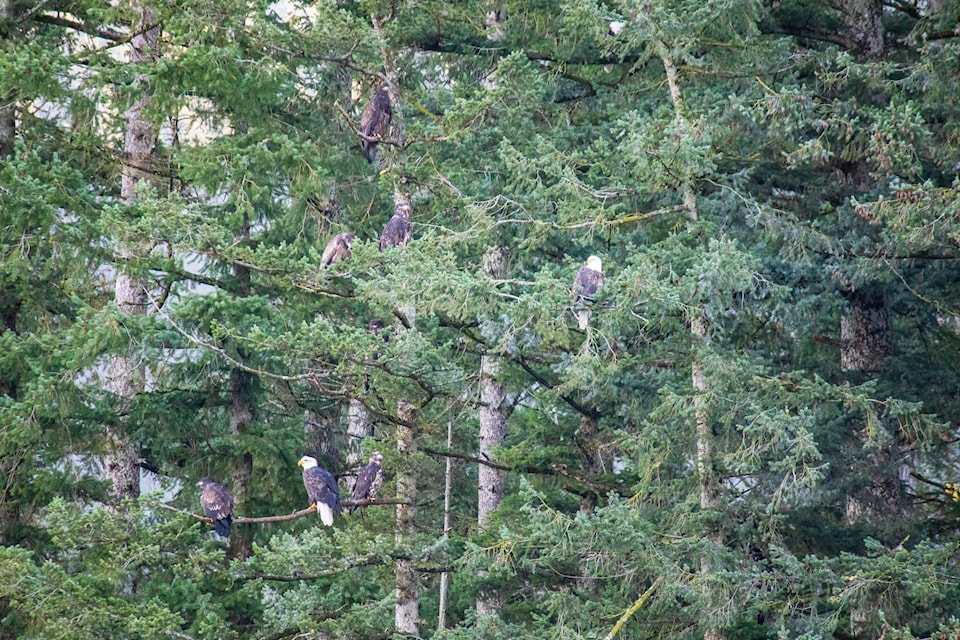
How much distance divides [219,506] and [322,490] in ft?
3.32

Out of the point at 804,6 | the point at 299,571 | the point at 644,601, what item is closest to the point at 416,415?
the point at 299,571

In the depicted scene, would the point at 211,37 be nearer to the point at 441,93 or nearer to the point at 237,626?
the point at 441,93

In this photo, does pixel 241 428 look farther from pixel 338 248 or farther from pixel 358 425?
pixel 358 425

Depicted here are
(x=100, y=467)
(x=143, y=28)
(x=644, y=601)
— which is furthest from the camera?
(x=100, y=467)

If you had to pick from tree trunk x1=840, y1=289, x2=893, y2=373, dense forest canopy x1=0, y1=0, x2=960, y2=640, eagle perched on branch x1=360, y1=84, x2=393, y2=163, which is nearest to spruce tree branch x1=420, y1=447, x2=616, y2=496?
dense forest canopy x1=0, y1=0, x2=960, y2=640

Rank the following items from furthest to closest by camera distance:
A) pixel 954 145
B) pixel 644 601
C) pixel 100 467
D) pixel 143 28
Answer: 1. pixel 100 467
2. pixel 143 28
3. pixel 954 145
4. pixel 644 601

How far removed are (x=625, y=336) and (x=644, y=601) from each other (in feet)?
10.1

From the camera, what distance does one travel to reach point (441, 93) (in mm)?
15414

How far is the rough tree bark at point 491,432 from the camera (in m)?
16.7

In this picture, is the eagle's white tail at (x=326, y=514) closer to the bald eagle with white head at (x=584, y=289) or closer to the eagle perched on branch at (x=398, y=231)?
the eagle perched on branch at (x=398, y=231)

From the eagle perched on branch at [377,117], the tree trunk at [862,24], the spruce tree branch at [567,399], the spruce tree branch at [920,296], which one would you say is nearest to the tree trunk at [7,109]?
the eagle perched on branch at [377,117]

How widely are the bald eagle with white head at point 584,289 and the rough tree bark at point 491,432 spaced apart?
4.35 m

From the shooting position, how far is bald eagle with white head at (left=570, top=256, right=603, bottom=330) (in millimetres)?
11906

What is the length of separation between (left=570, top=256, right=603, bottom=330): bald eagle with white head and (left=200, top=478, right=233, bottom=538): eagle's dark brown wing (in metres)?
4.07
